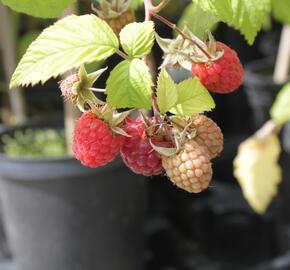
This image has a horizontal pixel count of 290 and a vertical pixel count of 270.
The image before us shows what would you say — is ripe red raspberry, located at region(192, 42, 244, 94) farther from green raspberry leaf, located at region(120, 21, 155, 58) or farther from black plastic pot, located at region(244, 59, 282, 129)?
black plastic pot, located at region(244, 59, 282, 129)

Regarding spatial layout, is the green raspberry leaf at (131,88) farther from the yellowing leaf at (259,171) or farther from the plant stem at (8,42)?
the plant stem at (8,42)

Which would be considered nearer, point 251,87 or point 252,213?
point 251,87

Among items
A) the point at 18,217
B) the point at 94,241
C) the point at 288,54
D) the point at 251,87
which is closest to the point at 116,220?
the point at 94,241

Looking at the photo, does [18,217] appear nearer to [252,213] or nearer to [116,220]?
[116,220]

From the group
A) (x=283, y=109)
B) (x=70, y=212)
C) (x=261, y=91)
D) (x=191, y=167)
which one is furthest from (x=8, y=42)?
(x=191, y=167)

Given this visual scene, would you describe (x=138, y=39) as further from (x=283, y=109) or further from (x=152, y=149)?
(x=283, y=109)

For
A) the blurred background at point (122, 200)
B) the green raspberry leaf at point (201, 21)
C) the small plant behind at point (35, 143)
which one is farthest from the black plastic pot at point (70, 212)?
the green raspberry leaf at point (201, 21)
